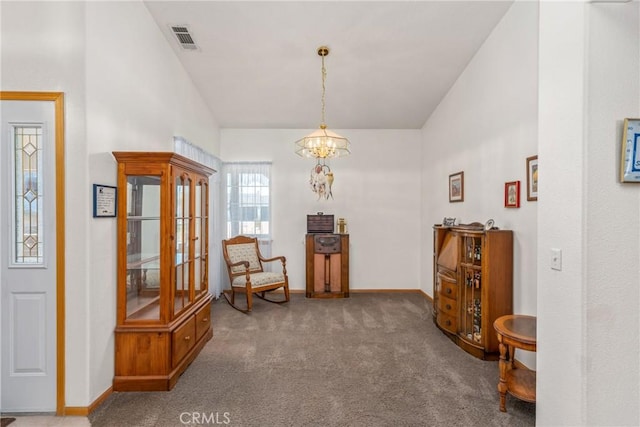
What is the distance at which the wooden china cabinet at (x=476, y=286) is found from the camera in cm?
286

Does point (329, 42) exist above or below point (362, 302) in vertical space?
above

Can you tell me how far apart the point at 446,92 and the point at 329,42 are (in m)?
2.04

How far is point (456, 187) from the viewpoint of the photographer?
4.12m

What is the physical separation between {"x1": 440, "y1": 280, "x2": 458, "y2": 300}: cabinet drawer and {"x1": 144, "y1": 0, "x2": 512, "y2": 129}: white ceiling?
2774 millimetres

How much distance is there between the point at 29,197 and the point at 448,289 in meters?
3.97

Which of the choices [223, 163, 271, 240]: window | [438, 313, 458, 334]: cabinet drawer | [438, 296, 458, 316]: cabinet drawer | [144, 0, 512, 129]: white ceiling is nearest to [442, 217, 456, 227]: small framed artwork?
[438, 296, 458, 316]: cabinet drawer

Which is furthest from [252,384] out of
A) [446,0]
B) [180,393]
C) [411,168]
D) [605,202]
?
[411,168]

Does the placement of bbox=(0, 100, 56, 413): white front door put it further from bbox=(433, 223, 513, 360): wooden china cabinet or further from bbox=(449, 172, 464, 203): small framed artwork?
bbox=(449, 172, 464, 203): small framed artwork

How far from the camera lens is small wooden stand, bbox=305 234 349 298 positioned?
511 centimetres

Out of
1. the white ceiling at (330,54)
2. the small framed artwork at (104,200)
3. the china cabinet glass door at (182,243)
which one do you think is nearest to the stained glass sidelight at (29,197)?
the small framed artwork at (104,200)

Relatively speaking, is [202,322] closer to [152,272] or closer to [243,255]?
[152,272]

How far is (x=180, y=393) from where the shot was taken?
2.39m

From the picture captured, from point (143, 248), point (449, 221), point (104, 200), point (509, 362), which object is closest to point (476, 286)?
point (509, 362)

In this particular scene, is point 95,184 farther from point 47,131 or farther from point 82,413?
point 82,413
